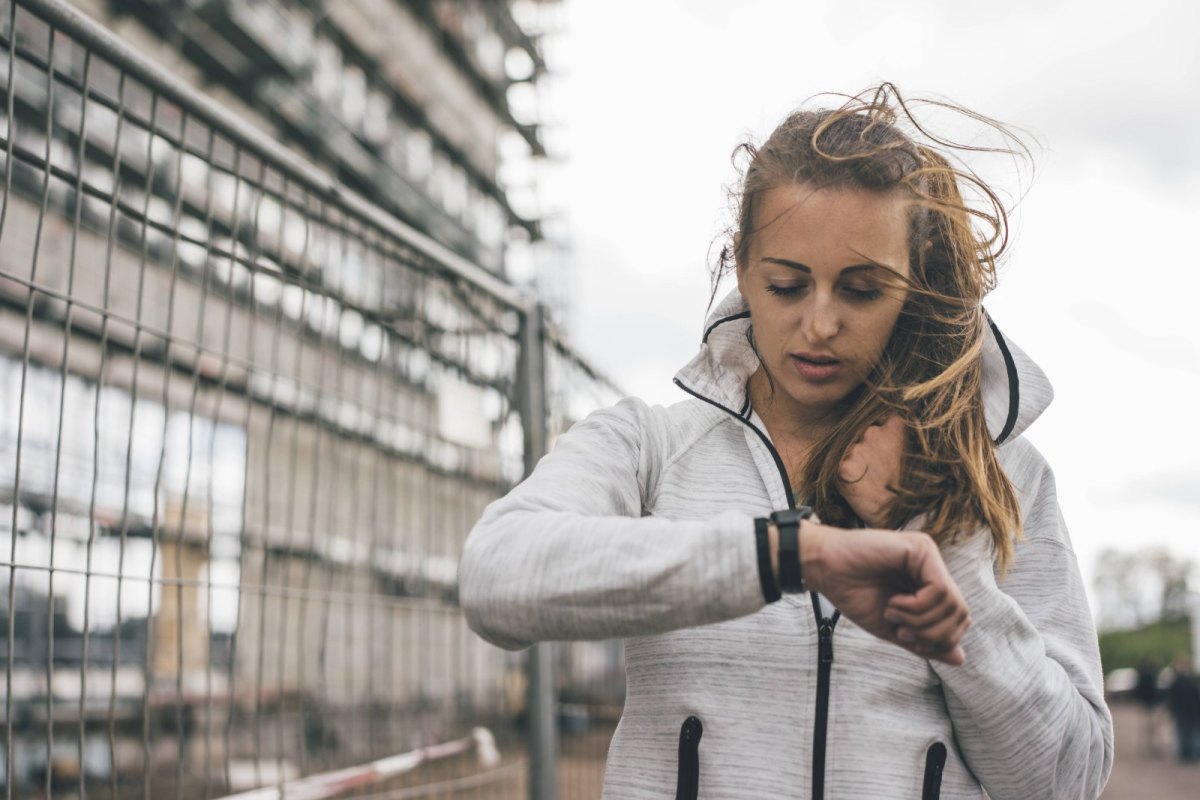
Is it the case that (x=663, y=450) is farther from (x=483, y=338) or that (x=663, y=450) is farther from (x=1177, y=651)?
(x=1177, y=651)

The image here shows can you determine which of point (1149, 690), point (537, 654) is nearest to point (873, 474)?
point (537, 654)

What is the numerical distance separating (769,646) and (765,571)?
0.36m

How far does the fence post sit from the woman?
1937mm

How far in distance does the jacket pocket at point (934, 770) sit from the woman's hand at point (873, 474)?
0.29 m

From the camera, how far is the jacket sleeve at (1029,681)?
1.40m

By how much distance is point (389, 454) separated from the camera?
330 centimetres

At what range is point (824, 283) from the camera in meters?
1.50

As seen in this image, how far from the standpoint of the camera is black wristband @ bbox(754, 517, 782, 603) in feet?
3.73

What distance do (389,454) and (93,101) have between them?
140cm

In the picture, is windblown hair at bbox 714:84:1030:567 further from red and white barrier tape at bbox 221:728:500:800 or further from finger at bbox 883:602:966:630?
red and white barrier tape at bbox 221:728:500:800

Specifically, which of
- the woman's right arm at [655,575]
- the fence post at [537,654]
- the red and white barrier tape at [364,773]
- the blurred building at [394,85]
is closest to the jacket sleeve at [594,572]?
the woman's right arm at [655,575]

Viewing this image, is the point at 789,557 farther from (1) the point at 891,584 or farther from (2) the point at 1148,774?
(2) the point at 1148,774

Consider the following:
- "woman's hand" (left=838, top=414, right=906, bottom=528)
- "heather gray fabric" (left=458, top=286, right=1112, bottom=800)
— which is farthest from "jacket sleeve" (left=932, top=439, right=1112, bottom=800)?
"woman's hand" (left=838, top=414, right=906, bottom=528)

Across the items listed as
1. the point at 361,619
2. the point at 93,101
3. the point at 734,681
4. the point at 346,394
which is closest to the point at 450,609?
the point at 361,619
